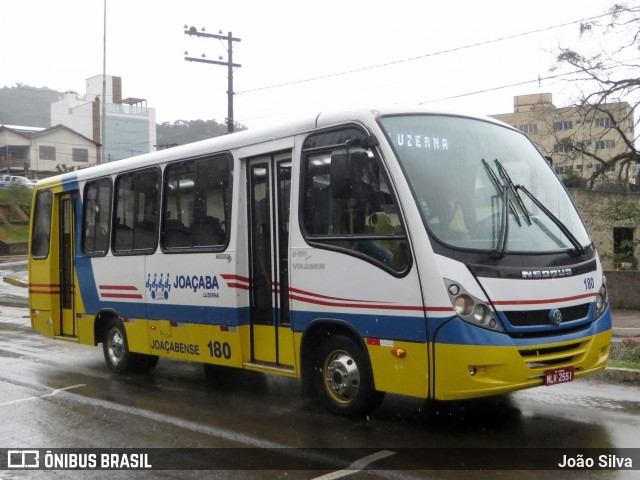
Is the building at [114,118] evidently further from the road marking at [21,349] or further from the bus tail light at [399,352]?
the bus tail light at [399,352]

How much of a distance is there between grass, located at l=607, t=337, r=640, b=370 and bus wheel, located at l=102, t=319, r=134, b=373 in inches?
262

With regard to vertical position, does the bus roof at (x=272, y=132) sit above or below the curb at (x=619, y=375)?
above

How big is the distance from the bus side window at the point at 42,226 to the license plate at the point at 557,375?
908 centimetres

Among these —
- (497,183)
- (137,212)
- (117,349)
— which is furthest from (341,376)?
(117,349)

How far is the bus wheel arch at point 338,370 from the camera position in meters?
7.09

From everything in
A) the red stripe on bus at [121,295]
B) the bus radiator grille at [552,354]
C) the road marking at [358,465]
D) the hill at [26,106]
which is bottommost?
the road marking at [358,465]

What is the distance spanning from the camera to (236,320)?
27.9 ft

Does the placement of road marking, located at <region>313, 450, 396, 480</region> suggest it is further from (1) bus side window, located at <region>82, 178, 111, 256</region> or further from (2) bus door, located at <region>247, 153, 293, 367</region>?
(1) bus side window, located at <region>82, 178, 111, 256</region>

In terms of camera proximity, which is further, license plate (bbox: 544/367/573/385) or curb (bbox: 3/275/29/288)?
curb (bbox: 3/275/29/288)

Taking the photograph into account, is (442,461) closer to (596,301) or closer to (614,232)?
(596,301)

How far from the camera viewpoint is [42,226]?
1292 cm

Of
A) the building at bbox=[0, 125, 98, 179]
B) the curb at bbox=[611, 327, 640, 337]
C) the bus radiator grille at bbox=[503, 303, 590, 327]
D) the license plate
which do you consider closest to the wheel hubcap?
the bus radiator grille at bbox=[503, 303, 590, 327]

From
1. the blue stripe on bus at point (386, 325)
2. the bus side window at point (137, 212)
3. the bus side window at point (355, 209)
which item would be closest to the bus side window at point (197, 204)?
the bus side window at point (137, 212)

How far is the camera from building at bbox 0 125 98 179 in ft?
243
